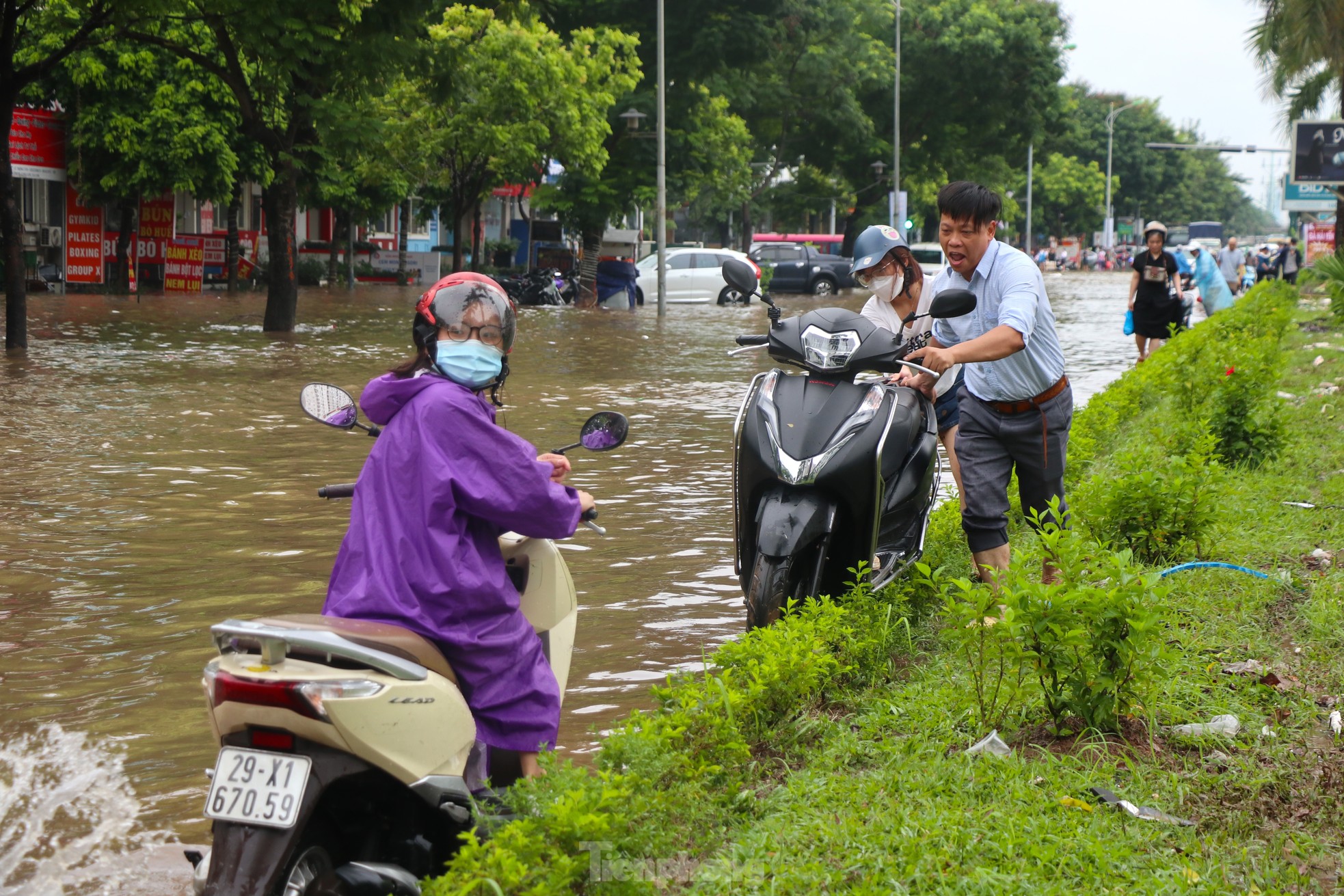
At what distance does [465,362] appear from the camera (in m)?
3.17

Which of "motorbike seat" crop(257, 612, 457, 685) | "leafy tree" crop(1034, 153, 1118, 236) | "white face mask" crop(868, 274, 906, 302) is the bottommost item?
"motorbike seat" crop(257, 612, 457, 685)

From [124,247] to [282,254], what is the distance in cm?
1265

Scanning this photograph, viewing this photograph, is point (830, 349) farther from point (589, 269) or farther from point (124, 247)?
point (589, 269)

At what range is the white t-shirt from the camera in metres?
5.47

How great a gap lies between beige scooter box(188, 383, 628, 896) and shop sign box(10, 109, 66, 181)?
2796cm

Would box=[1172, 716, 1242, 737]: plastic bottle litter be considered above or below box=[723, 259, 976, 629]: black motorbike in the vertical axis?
below

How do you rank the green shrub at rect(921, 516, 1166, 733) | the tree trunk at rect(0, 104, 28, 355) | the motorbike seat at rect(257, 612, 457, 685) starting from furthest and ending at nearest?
the tree trunk at rect(0, 104, 28, 355) → the green shrub at rect(921, 516, 1166, 733) → the motorbike seat at rect(257, 612, 457, 685)

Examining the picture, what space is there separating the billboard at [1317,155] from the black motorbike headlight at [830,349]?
698 inches

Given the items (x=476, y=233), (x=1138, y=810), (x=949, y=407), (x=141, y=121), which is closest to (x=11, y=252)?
(x=949, y=407)

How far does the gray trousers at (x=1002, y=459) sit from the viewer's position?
5148 mm

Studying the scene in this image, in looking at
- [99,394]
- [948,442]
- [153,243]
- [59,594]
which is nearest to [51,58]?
[99,394]

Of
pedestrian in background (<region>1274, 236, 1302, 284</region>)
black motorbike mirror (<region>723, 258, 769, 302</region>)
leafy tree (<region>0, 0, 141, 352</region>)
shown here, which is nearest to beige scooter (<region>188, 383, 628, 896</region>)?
black motorbike mirror (<region>723, 258, 769, 302</region>)

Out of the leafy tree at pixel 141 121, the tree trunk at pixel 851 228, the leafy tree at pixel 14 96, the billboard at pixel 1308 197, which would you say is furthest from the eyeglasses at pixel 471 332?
the tree trunk at pixel 851 228

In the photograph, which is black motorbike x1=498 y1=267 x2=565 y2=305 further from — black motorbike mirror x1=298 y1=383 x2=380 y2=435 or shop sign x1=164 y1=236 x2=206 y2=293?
black motorbike mirror x1=298 y1=383 x2=380 y2=435
